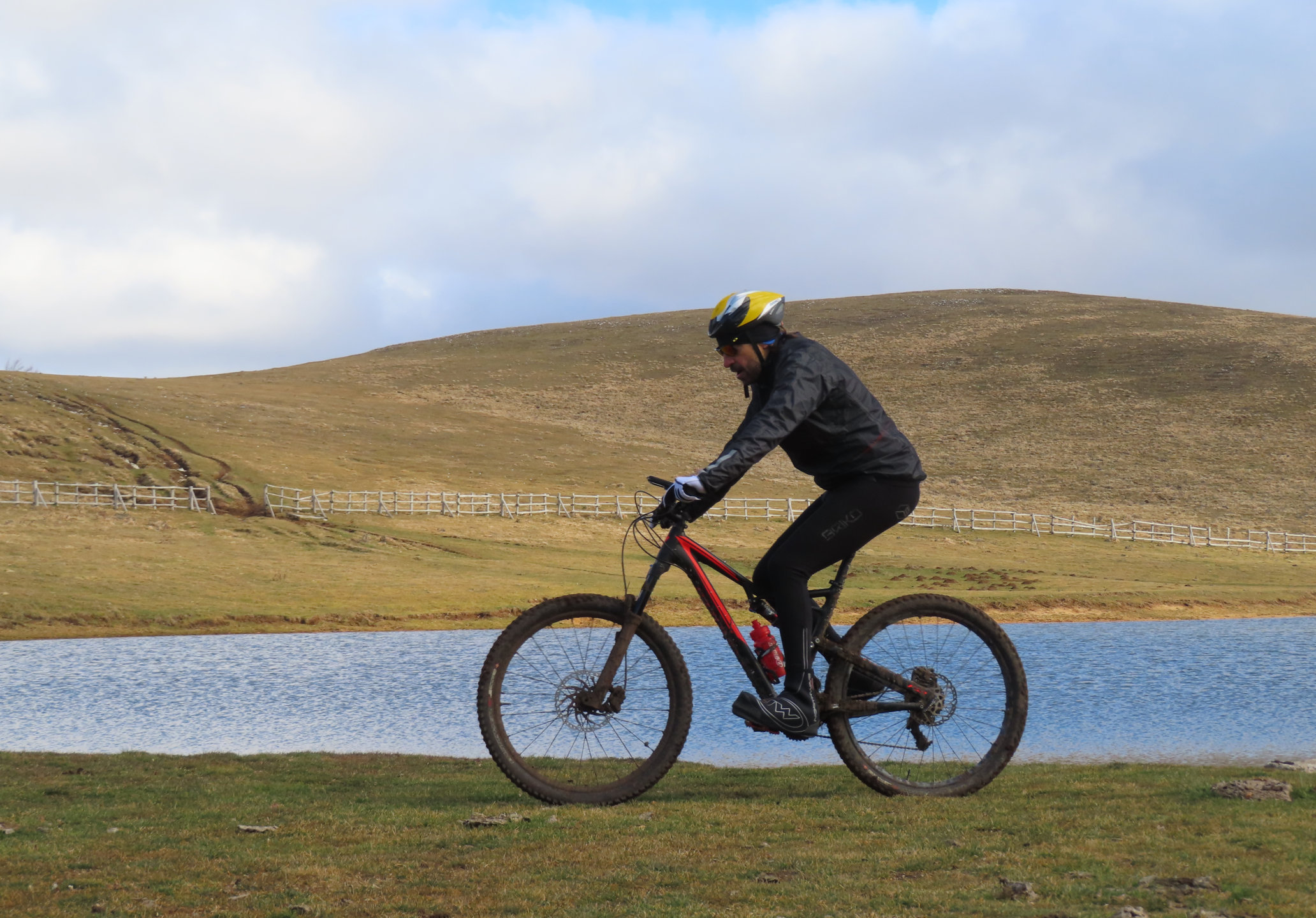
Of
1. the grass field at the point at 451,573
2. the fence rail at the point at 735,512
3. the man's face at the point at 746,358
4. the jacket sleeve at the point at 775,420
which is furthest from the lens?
the fence rail at the point at 735,512

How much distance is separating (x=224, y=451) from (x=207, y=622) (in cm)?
3764

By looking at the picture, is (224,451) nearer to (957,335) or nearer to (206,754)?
(206,754)

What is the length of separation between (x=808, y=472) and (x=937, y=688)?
1662mm

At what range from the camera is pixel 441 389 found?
357 feet

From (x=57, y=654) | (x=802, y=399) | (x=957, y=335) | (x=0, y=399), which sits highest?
(x=957, y=335)

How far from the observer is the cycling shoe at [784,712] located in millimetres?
6824

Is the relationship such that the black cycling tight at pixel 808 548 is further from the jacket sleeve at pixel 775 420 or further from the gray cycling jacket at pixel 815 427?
the jacket sleeve at pixel 775 420

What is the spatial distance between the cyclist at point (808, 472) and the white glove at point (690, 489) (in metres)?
0.10

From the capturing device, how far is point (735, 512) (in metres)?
58.9

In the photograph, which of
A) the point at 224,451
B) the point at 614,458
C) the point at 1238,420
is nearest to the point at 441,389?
the point at 614,458

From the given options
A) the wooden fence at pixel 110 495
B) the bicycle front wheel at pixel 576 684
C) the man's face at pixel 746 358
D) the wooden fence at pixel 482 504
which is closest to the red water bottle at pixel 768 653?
the bicycle front wheel at pixel 576 684

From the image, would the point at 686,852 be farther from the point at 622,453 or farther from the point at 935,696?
the point at 622,453

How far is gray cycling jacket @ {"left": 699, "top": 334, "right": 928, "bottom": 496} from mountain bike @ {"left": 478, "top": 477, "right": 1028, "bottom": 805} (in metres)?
0.52

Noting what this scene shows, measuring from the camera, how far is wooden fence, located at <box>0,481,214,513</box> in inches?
1997
